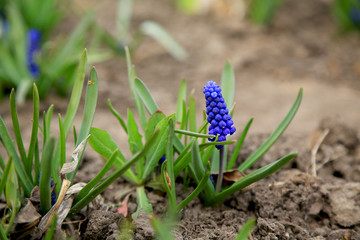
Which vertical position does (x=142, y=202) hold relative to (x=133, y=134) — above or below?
below

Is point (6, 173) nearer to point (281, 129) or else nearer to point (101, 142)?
point (101, 142)

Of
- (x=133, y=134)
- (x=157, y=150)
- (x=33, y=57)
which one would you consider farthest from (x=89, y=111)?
(x=33, y=57)

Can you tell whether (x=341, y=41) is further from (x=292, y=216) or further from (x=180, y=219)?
(x=180, y=219)

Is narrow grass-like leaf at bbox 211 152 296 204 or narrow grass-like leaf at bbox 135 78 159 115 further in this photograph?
narrow grass-like leaf at bbox 135 78 159 115

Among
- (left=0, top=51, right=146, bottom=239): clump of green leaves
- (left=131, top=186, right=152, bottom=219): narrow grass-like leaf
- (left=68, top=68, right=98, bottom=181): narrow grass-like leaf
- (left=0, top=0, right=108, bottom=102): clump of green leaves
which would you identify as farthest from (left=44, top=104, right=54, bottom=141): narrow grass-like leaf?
(left=0, top=0, right=108, bottom=102): clump of green leaves

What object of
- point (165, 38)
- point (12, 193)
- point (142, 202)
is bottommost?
point (142, 202)

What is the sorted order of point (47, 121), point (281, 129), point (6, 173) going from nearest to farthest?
point (6, 173) < point (47, 121) < point (281, 129)

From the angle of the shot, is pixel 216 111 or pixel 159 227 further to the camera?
pixel 216 111

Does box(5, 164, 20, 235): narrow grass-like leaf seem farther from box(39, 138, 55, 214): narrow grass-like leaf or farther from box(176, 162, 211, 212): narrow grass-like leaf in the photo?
box(176, 162, 211, 212): narrow grass-like leaf
